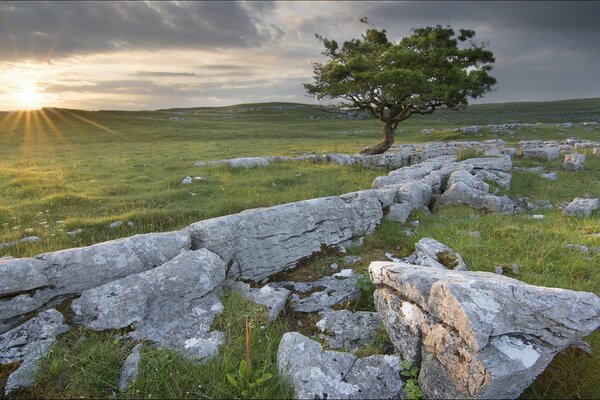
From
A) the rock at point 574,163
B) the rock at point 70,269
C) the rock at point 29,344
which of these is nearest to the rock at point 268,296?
the rock at point 70,269

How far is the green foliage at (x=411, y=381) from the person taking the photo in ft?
12.6

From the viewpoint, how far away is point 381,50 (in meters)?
26.0

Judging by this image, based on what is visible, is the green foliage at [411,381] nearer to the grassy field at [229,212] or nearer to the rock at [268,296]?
the grassy field at [229,212]

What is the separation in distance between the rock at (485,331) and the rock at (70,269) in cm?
436

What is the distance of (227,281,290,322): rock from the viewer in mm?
5527

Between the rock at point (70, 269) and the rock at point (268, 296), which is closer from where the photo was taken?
the rock at point (70, 269)

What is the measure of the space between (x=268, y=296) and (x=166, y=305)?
155 cm

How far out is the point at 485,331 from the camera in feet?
11.7

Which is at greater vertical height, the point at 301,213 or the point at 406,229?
the point at 301,213

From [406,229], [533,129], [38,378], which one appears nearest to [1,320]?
[38,378]

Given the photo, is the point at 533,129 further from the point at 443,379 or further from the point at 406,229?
the point at 443,379

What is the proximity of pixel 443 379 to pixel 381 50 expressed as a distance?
25.9 m

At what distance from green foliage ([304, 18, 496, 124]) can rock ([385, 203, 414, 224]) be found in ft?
45.3

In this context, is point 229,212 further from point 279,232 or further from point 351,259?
point 351,259
